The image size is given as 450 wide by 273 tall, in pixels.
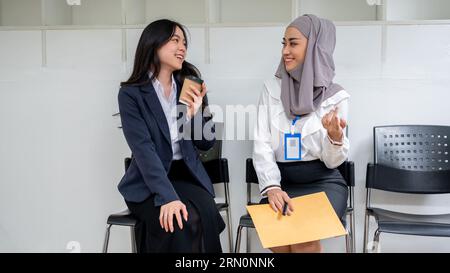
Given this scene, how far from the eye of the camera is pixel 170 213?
1457 millimetres

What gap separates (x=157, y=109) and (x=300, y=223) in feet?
2.25

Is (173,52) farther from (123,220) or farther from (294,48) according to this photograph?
(123,220)

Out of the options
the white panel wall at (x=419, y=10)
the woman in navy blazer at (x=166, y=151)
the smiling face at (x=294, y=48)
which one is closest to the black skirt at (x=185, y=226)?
Result: the woman in navy blazer at (x=166, y=151)

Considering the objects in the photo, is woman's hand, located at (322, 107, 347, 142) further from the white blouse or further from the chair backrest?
the chair backrest

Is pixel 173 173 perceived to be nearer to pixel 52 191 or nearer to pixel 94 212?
pixel 94 212

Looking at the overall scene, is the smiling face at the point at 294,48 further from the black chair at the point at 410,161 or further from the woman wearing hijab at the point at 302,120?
the black chair at the point at 410,161

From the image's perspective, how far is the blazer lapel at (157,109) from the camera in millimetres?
1619

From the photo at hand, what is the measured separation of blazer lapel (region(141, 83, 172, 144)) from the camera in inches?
63.7

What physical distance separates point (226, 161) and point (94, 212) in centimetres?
86

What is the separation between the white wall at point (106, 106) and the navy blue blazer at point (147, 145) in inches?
25.7

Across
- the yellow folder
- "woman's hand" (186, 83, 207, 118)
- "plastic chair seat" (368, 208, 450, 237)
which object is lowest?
"plastic chair seat" (368, 208, 450, 237)

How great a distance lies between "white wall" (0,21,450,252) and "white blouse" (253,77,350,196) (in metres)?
0.45

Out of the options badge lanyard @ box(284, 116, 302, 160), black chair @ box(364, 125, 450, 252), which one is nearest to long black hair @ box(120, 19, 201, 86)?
badge lanyard @ box(284, 116, 302, 160)

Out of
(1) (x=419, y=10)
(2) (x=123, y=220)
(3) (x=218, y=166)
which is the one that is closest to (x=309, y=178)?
(3) (x=218, y=166)
